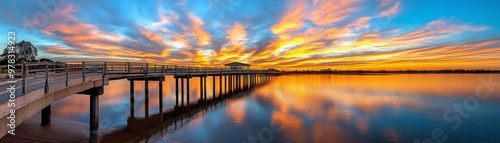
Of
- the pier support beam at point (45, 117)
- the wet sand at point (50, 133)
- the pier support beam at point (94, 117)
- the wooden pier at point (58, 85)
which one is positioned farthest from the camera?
the pier support beam at point (45, 117)

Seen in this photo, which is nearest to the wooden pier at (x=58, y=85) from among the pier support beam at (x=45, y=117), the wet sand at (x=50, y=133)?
the pier support beam at (x=45, y=117)

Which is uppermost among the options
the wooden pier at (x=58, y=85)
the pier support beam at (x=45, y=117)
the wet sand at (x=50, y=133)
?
the wooden pier at (x=58, y=85)

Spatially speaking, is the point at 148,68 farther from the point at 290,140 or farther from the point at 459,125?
the point at 459,125

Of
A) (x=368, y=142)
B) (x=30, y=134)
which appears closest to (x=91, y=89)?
(x=30, y=134)

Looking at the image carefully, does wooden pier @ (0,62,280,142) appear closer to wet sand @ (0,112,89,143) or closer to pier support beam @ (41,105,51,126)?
pier support beam @ (41,105,51,126)

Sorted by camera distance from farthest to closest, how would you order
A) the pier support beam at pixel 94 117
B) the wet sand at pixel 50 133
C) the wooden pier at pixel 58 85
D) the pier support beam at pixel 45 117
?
the pier support beam at pixel 45 117 → the pier support beam at pixel 94 117 → the wet sand at pixel 50 133 → the wooden pier at pixel 58 85

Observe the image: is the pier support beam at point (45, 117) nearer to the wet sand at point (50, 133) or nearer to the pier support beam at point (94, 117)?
the wet sand at point (50, 133)

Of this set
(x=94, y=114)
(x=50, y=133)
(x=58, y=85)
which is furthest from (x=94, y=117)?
(x=58, y=85)

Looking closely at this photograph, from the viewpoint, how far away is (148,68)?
851 inches

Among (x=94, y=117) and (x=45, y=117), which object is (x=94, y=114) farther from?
(x=45, y=117)

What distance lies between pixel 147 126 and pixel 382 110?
19220 millimetres

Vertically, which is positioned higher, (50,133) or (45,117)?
(45,117)

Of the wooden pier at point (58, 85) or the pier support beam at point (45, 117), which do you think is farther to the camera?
the pier support beam at point (45, 117)

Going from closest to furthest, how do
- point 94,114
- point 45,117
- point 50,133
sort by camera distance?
point 94,114
point 50,133
point 45,117
